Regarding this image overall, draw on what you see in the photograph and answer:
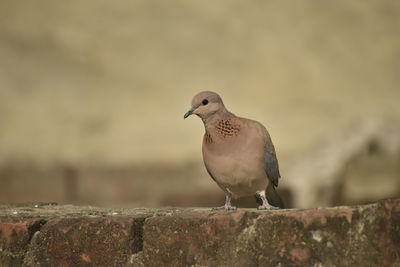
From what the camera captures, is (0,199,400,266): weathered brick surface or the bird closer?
(0,199,400,266): weathered brick surface

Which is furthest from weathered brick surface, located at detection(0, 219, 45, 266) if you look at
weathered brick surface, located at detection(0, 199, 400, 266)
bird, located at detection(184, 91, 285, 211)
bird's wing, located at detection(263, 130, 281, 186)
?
bird's wing, located at detection(263, 130, 281, 186)

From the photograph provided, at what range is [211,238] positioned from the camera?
3279 millimetres

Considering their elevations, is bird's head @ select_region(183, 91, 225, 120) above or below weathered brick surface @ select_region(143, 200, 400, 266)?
above

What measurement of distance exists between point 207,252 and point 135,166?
10490 millimetres

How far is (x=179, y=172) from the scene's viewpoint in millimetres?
13961

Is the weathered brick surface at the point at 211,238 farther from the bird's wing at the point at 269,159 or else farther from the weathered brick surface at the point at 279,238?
the bird's wing at the point at 269,159

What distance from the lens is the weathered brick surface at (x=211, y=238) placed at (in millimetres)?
3023

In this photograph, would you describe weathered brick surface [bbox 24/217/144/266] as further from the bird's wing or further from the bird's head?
the bird's wing

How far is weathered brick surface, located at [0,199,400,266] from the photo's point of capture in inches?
119

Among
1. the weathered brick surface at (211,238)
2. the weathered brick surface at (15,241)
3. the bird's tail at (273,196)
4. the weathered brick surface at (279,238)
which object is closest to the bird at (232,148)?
the bird's tail at (273,196)

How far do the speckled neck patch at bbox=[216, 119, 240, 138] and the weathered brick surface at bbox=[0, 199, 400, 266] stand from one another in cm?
51

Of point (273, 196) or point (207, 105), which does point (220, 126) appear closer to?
point (207, 105)

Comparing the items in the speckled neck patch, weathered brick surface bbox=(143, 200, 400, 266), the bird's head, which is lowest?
weathered brick surface bbox=(143, 200, 400, 266)

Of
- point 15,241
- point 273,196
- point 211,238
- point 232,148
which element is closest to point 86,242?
point 15,241
